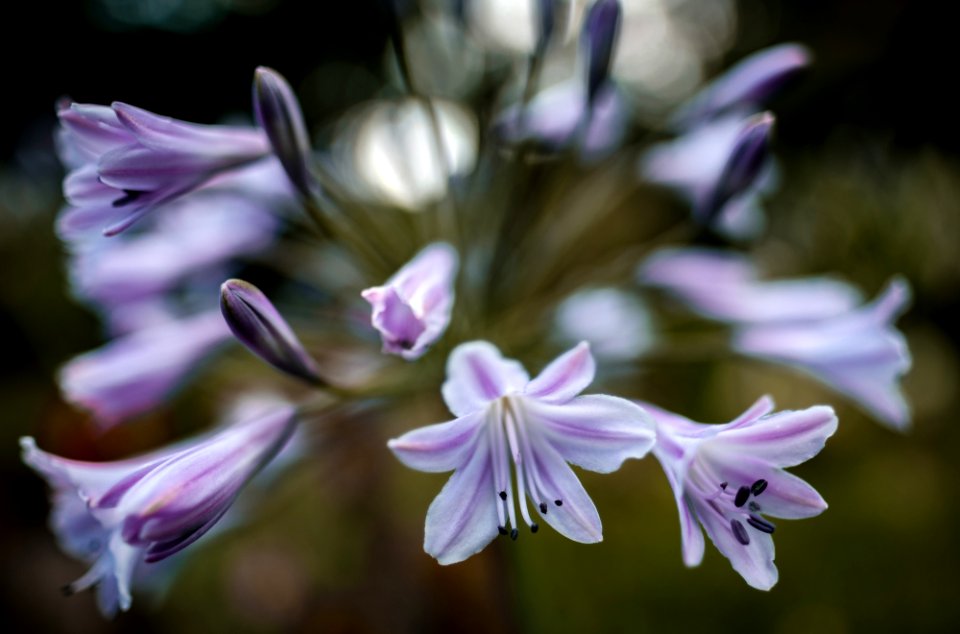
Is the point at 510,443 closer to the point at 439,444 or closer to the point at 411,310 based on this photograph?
the point at 439,444

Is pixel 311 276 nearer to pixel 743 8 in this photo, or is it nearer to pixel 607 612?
pixel 607 612

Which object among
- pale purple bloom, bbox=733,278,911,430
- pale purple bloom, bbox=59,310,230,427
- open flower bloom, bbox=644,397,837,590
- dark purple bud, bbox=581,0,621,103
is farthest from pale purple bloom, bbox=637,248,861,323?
pale purple bloom, bbox=59,310,230,427

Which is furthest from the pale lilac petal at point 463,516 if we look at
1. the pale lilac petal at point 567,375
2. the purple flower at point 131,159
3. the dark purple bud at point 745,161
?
the dark purple bud at point 745,161

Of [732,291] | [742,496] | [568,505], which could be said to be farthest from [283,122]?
[732,291]

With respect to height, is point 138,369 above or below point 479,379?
below

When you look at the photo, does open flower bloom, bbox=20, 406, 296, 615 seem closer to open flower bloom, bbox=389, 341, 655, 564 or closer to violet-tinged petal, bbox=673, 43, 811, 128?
open flower bloom, bbox=389, 341, 655, 564

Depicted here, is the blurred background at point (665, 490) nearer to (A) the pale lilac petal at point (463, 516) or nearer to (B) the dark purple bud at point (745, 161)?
(A) the pale lilac petal at point (463, 516)
